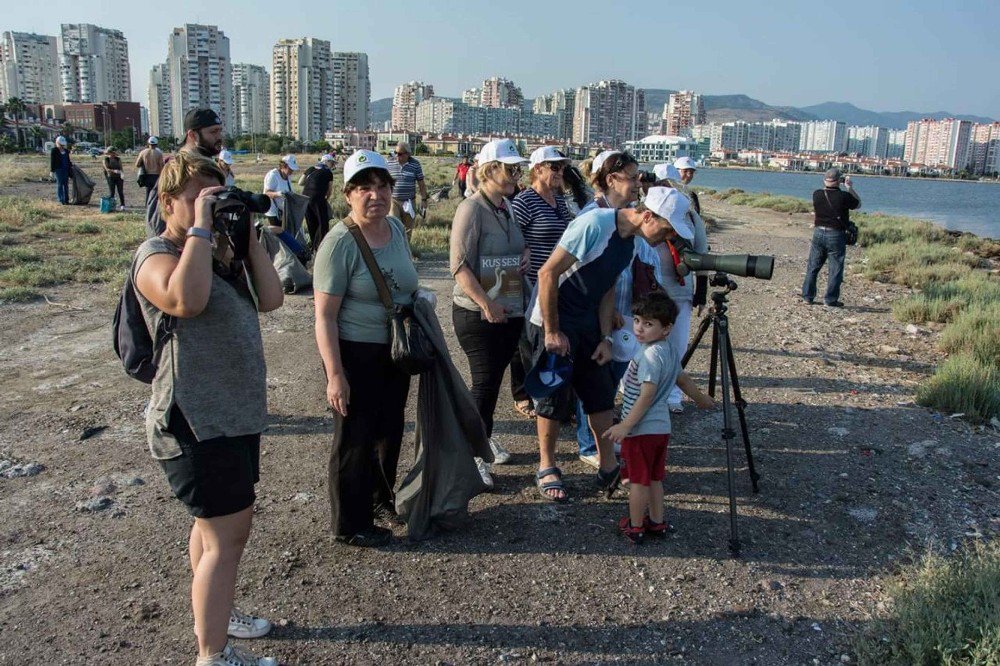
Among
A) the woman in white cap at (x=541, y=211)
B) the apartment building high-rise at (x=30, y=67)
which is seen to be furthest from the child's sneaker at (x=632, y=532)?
the apartment building high-rise at (x=30, y=67)

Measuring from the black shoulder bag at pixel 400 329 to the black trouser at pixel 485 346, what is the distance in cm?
77

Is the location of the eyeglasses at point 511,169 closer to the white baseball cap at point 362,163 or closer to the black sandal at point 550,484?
the white baseball cap at point 362,163

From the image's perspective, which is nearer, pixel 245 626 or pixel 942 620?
pixel 942 620

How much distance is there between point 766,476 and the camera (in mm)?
4621

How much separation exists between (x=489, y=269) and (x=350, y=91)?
5717 inches

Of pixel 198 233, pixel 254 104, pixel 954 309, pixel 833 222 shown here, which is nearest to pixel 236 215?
pixel 198 233

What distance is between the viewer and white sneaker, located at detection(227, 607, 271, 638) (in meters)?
2.94

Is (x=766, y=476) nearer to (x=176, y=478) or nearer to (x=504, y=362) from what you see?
(x=504, y=362)

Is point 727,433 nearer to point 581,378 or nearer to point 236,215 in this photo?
point 581,378

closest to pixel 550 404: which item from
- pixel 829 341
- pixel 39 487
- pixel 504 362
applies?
pixel 504 362

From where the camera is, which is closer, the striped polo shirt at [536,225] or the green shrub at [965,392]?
the striped polo shirt at [536,225]

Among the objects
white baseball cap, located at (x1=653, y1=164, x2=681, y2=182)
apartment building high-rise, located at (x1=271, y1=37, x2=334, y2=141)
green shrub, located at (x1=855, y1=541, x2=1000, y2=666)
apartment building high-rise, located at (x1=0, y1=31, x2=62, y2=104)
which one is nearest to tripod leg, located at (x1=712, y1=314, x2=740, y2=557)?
green shrub, located at (x1=855, y1=541, x2=1000, y2=666)

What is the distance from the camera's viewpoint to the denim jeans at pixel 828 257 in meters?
9.69

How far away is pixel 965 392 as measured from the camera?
19.0 ft
